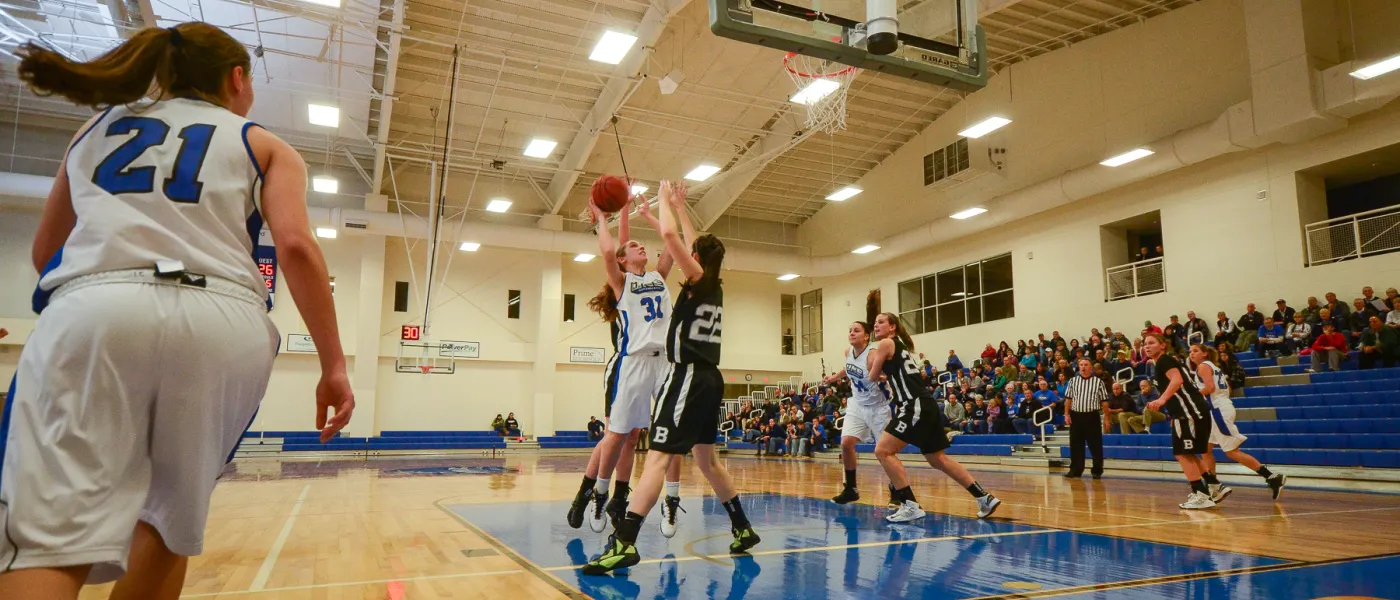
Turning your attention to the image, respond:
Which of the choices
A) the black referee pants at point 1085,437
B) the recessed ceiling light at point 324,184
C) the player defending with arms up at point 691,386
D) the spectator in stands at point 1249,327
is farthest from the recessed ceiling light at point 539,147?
the spectator in stands at point 1249,327

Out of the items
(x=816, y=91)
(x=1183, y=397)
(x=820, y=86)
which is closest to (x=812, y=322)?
(x=816, y=91)

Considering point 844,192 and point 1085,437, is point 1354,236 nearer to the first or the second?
point 1085,437

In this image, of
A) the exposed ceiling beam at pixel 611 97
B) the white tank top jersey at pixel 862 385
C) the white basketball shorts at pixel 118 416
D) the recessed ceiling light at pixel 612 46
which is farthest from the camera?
the exposed ceiling beam at pixel 611 97

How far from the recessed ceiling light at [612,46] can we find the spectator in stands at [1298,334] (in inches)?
456

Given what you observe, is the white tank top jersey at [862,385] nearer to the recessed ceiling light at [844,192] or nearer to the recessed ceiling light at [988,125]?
the recessed ceiling light at [988,125]

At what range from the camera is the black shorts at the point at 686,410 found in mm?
3877

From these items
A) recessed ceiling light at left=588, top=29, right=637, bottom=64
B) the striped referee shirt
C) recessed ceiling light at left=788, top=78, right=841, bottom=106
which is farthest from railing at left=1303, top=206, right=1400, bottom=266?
recessed ceiling light at left=588, top=29, right=637, bottom=64

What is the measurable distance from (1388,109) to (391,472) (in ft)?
55.4

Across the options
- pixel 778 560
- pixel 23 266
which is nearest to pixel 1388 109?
pixel 778 560

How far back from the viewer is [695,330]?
4035mm

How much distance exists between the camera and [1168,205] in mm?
15773

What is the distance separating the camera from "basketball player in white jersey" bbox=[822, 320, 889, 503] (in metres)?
6.46

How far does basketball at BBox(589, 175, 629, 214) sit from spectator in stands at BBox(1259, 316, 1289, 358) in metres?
12.9

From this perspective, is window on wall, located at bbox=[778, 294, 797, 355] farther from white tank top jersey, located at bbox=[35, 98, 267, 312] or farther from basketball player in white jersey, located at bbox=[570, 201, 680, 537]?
white tank top jersey, located at bbox=[35, 98, 267, 312]
